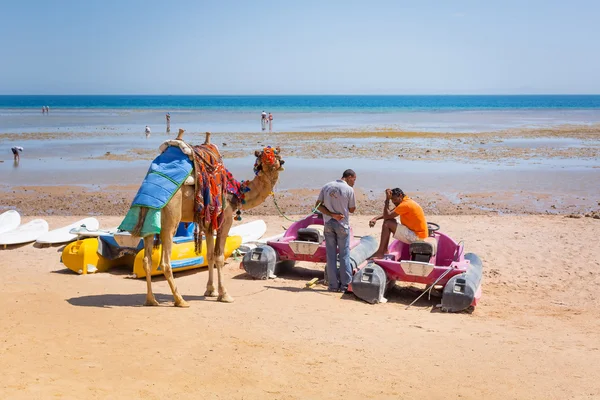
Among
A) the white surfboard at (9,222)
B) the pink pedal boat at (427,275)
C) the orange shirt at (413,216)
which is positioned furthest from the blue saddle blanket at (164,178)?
the white surfboard at (9,222)

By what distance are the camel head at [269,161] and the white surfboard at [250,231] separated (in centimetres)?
433

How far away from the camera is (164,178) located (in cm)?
936

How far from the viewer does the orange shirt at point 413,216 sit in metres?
11.5

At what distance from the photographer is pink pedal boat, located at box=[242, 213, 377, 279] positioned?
1198 cm

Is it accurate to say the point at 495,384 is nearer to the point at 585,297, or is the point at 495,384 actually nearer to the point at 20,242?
the point at 585,297

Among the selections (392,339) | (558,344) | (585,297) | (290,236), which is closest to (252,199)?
(290,236)

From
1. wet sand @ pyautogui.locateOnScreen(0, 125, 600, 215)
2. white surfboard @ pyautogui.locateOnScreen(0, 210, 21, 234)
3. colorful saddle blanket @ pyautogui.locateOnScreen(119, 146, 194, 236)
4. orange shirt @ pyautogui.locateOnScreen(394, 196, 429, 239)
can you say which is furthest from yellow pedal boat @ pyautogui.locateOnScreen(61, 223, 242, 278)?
wet sand @ pyautogui.locateOnScreen(0, 125, 600, 215)

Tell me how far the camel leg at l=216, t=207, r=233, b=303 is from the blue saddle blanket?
117cm

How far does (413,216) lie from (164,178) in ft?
15.1

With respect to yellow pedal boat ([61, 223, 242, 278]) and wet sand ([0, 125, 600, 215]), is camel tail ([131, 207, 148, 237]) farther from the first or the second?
wet sand ([0, 125, 600, 215])

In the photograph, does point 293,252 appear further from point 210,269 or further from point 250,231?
point 250,231

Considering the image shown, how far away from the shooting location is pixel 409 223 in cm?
1164

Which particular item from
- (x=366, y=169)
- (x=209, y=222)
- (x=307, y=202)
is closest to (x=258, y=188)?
(x=209, y=222)

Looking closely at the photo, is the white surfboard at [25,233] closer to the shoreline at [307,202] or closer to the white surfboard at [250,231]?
the shoreline at [307,202]
